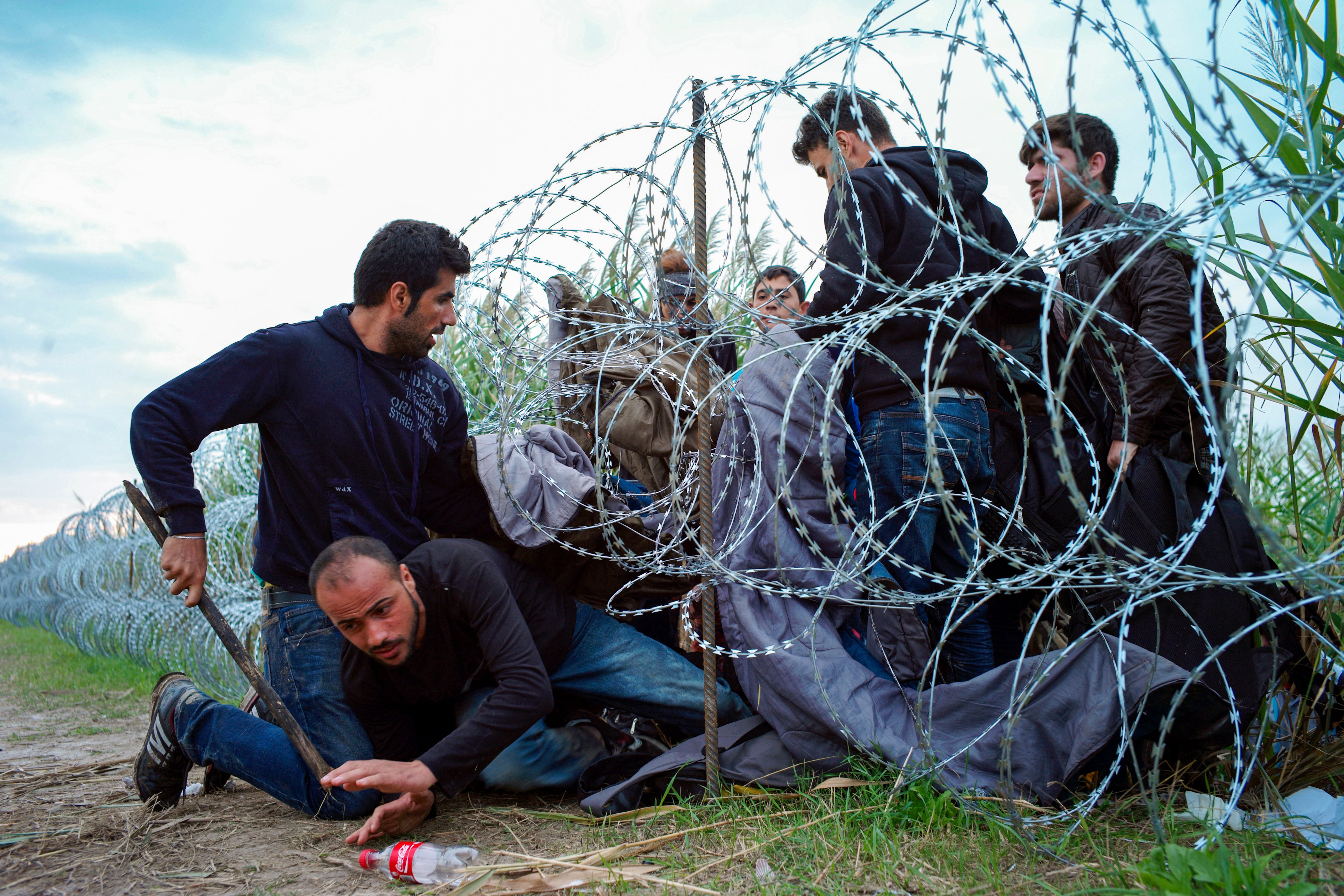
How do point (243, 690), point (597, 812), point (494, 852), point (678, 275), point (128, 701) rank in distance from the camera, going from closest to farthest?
1. point (494, 852)
2. point (597, 812)
3. point (678, 275)
4. point (243, 690)
5. point (128, 701)

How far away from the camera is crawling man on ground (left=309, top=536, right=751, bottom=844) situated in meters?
2.51

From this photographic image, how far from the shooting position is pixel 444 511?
10.7ft

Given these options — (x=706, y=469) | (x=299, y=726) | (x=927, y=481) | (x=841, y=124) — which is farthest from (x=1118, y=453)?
(x=299, y=726)

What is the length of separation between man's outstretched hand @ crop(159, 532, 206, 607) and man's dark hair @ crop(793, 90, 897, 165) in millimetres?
2443

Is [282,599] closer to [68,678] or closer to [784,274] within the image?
→ [784,274]

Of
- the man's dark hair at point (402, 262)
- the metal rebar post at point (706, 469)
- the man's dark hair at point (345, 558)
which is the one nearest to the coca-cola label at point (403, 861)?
the man's dark hair at point (345, 558)

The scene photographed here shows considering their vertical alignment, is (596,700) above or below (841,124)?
below

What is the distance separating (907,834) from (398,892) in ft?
4.26

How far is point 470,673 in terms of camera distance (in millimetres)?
2947

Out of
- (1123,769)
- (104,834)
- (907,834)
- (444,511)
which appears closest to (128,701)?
(104,834)

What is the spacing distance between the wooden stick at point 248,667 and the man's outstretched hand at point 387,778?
1.05 ft

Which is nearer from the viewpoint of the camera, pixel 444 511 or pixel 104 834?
pixel 104 834

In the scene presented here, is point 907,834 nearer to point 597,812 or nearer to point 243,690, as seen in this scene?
point 597,812

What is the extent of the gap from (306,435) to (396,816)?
1240mm
